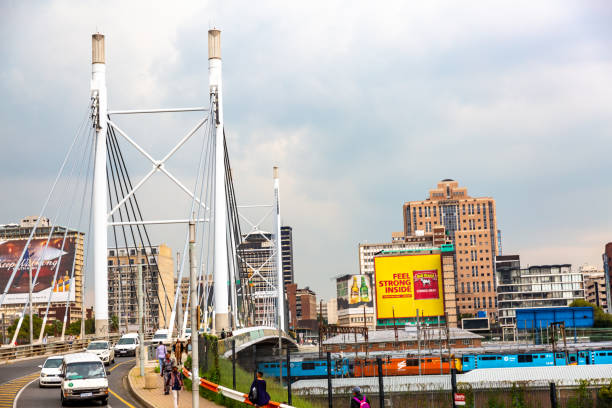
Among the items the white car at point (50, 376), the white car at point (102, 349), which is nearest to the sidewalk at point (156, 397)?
the white car at point (50, 376)

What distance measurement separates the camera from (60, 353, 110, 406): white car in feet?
103

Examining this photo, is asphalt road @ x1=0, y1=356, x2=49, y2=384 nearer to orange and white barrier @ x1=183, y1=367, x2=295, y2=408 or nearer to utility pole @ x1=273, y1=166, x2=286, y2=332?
orange and white barrier @ x1=183, y1=367, x2=295, y2=408

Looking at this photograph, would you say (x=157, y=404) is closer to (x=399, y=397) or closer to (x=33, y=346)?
(x=399, y=397)

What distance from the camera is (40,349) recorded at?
6662cm

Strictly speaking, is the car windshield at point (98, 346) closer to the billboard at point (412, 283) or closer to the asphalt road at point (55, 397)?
the asphalt road at point (55, 397)

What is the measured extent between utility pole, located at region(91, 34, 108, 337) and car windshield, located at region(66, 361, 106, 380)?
2189cm

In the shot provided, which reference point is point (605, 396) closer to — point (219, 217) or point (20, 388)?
point (219, 217)

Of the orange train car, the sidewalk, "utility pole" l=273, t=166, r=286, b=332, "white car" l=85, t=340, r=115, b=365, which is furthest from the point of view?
"utility pole" l=273, t=166, r=286, b=332

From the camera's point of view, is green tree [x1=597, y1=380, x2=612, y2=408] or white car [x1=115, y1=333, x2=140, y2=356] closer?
green tree [x1=597, y1=380, x2=612, y2=408]

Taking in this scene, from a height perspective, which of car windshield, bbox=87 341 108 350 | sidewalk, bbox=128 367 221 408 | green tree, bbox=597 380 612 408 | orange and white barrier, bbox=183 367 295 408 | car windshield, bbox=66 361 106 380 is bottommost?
green tree, bbox=597 380 612 408

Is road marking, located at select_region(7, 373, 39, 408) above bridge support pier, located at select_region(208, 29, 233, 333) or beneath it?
beneath

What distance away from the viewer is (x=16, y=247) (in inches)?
7756

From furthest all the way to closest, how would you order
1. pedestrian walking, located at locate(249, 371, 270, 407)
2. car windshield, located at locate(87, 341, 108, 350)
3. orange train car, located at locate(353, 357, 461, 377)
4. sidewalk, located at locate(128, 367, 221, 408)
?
orange train car, located at locate(353, 357, 461, 377)
car windshield, located at locate(87, 341, 108, 350)
sidewalk, located at locate(128, 367, 221, 408)
pedestrian walking, located at locate(249, 371, 270, 407)


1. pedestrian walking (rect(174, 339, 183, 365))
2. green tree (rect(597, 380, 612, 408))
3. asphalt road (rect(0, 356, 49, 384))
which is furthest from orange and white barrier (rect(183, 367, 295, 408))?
green tree (rect(597, 380, 612, 408))
